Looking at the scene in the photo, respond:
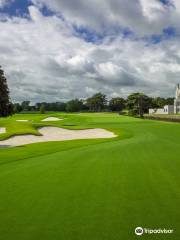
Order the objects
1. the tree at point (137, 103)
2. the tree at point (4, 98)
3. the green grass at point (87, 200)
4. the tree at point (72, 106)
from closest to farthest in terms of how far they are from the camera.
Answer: the green grass at point (87, 200) < the tree at point (4, 98) < the tree at point (137, 103) < the tree at point (72, 106)

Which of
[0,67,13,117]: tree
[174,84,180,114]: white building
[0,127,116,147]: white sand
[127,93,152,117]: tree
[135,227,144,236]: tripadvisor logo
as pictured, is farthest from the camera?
[174,84,180,114]: white building

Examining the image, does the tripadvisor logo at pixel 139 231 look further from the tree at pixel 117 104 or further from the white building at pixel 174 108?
the tree at pixel 117 104

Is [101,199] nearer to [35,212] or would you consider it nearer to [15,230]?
[35,212]

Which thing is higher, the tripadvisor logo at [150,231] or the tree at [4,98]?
the tree at [4,98]

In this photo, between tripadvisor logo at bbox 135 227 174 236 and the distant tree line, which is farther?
the distant tree line

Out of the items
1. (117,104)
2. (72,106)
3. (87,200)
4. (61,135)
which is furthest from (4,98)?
(117,104)

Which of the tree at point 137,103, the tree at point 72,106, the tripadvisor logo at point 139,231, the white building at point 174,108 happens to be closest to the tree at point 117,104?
the tree at point 72,106

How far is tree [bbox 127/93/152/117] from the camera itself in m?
107

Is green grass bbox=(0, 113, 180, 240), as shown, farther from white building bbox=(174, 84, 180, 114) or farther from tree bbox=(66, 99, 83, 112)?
tree bbox=(66, 99, 83, 112)

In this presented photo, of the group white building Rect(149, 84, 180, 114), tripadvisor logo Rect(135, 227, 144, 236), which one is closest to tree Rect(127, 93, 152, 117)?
white building Rect(149, 84, 180, 114)

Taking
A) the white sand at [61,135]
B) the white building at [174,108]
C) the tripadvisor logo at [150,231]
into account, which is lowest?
the white sand at [61,135]

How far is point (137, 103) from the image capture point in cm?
10875

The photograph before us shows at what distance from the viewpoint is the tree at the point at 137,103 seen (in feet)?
351

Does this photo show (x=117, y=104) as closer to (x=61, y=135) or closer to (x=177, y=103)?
(x=177, y=103)
